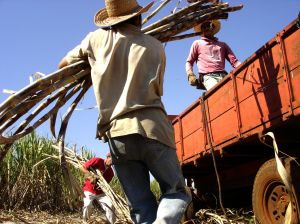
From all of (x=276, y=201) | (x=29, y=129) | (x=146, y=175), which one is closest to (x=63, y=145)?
(x=29, y=129)

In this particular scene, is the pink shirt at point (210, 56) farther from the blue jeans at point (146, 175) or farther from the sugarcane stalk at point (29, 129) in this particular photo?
the blue jeans at point (146, 175)

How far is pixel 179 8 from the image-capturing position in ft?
11.8

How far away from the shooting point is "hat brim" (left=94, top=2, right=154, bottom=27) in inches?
99.4

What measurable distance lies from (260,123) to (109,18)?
203cm

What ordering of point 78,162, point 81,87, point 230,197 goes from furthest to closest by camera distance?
point 230,197, point 78,162, point 81,87

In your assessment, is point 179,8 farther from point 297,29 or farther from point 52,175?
point 52,175

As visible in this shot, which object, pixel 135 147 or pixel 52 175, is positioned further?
pixel 52 175

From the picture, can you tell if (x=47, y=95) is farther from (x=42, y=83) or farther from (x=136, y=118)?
(x=136, y=118)

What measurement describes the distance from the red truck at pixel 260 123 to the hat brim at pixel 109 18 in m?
1.49

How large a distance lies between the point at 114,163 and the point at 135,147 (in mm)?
205

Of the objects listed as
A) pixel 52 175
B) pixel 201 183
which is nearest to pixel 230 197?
pixel 201 183

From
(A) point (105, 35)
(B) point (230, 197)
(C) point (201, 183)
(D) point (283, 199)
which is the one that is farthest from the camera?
(C) point (201, 183)

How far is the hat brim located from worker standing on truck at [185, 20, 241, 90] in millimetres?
3142

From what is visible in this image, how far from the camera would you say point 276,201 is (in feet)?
12.9
